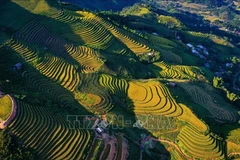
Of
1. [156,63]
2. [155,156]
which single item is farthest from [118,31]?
[155,156]

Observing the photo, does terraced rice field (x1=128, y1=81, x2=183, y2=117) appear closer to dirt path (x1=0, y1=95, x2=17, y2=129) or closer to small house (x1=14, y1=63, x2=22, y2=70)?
dirt path (x1=0, y1=95, x2=17, y2=129)

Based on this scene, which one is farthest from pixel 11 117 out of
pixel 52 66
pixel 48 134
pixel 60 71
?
pixel 52 66

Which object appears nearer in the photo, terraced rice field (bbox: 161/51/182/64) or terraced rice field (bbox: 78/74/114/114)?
terraced rice field (bbox: 78/74/114/114)

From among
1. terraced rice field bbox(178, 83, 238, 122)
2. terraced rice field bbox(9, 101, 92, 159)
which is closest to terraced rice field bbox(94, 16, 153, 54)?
terraced rice field bbox(178, 83, 238, 122)

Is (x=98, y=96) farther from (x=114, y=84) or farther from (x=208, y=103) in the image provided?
(x=208, y=103)

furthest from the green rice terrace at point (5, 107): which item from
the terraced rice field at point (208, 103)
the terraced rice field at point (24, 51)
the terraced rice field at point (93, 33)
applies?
the terraced rice field at point (208, 103)

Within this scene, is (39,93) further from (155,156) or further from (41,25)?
(41,25)
